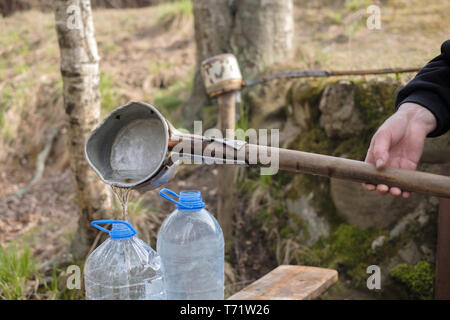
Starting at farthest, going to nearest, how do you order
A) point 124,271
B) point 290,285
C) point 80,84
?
point 80,84 → point 290,285 → point 124,271

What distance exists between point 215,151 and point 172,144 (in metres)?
0.15

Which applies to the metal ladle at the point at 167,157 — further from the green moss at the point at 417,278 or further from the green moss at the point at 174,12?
the green moss at the point at 174,12

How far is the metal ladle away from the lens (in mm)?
1542

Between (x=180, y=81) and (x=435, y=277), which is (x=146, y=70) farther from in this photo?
(x=435, y=277)

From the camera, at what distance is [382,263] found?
10.6ft

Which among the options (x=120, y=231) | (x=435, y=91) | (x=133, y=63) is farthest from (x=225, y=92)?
(x=133, y=63)

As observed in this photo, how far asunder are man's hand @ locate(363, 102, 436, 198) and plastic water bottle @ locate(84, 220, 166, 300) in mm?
934

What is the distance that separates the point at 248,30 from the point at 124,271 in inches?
140

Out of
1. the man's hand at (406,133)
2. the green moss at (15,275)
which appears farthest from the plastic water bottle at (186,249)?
the green moss at (15,275)

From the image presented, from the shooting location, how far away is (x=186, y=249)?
189 centimetres

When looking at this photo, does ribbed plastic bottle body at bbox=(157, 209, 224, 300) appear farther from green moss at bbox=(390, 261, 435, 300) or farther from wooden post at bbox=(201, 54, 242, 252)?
green moss at bbox=(390, 261, 435, 300)

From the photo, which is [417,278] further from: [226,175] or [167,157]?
[167,157]

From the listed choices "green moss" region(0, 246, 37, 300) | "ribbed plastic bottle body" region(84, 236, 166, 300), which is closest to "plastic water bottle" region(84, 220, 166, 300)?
"ribbed plastic bottle body" region(84, 236, 166, 300)
